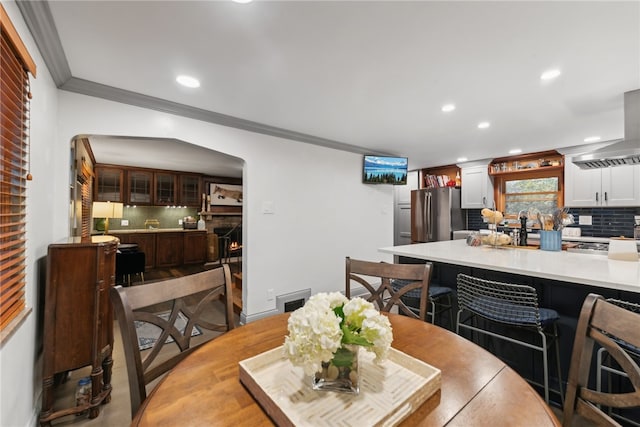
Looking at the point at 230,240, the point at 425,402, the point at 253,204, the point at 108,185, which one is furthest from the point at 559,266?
the point at 108,185

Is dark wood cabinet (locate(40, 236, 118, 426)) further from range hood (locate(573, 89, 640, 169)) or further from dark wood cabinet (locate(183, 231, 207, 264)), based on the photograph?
dark wood cabinet (locate(183, 231, 207, 264))

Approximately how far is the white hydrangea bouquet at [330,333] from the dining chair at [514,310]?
4.51 ft

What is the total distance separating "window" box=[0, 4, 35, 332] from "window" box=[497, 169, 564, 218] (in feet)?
18.3

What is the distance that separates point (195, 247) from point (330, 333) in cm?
673

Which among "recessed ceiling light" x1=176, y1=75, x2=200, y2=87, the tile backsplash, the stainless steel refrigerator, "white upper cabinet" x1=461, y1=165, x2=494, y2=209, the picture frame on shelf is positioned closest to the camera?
"recessed ceiling light" x1=176, y1=75, x2=200, y2=87

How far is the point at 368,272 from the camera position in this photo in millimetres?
1716

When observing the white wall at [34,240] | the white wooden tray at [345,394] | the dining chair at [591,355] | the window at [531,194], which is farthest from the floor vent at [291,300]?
the window at [531,194]

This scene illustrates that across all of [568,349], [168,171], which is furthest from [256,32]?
[168,171]

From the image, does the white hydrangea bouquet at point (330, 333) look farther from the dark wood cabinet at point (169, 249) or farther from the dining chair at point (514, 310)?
the dark wood cabinet at point (169, 249)

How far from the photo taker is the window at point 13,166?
123 cm

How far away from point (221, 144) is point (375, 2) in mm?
2180

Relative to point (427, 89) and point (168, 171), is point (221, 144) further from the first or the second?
point (168, 171)

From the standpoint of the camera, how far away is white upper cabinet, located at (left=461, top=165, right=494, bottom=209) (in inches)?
209

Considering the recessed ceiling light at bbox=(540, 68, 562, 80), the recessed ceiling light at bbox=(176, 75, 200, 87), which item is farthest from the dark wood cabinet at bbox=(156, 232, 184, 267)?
the recessed ceiling light at bbox=(540, 68, 562, 80)
